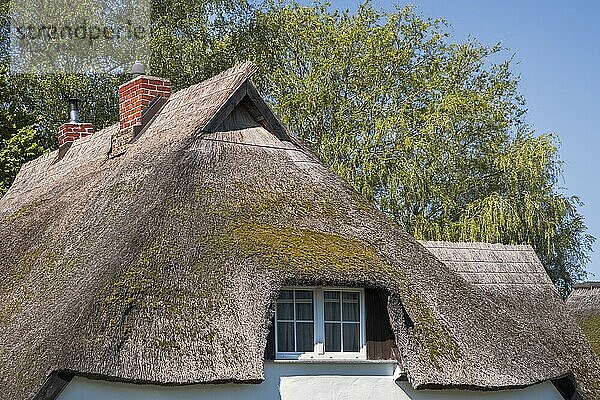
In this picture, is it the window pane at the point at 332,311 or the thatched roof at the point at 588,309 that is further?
the thatched roof at the point at 588,309

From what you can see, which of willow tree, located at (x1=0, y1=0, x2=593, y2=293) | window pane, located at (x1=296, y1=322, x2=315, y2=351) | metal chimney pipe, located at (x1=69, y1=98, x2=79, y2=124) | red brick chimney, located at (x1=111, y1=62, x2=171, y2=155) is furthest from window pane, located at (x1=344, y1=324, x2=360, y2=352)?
willow tree, located at (x1=0, y1=0, x2=593, y2=293)

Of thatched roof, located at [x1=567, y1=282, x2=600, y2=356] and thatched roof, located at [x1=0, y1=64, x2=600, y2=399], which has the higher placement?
thatched roof, located at [x1=0, y1=64, x2=600, y2=399]

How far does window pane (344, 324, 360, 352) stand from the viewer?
43.9ft

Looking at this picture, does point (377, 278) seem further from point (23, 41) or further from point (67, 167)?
point (23, 41)

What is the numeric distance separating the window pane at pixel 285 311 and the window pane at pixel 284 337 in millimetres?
91

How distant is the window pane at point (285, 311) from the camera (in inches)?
511

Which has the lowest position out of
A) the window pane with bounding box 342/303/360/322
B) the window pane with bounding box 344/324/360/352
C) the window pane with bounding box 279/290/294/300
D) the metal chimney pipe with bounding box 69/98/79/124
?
the window pane with bounding box 344/324/360/352

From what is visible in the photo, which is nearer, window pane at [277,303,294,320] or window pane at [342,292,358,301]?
window pane at [277,303,294,320]

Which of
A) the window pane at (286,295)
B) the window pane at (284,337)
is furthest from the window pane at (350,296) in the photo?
the window pane at (284,337)

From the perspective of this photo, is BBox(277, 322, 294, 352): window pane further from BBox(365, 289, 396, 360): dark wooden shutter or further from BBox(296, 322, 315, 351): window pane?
BBox(365, 289, 396, 360): dark wooden shutter

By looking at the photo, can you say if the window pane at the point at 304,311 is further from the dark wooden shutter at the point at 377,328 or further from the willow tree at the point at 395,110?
the willow tree at the point at 395,110

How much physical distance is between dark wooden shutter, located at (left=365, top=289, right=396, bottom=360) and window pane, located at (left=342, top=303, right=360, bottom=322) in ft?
0.40

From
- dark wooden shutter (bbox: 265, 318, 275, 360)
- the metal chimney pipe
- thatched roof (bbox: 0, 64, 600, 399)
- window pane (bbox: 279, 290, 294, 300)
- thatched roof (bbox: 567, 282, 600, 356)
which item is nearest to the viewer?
thatched roof (bbox: 0, 64, 600, 399)

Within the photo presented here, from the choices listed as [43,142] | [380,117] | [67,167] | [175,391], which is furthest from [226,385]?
[43,142]
